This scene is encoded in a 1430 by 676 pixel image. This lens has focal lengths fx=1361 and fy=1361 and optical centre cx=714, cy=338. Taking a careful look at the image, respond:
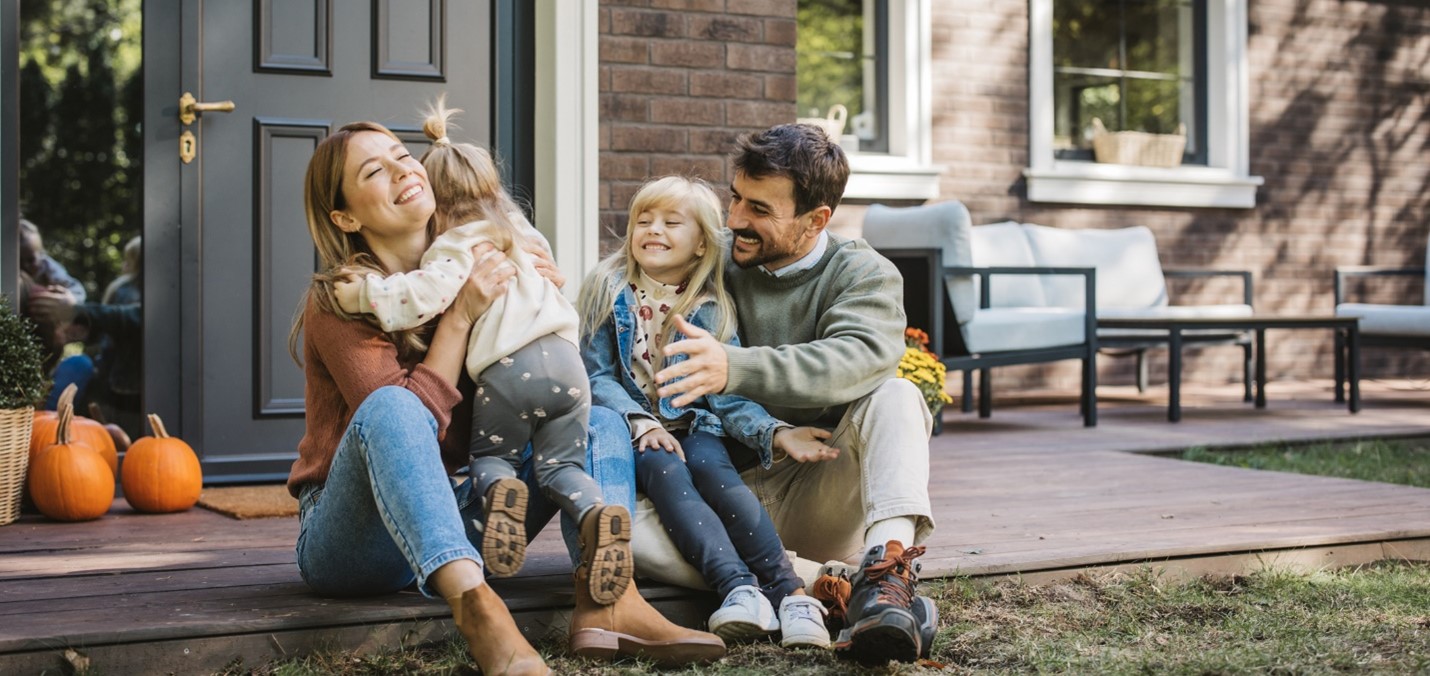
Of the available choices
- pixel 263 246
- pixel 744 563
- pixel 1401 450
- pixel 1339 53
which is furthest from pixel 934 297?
pixel 1339 53

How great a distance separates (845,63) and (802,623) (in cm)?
550

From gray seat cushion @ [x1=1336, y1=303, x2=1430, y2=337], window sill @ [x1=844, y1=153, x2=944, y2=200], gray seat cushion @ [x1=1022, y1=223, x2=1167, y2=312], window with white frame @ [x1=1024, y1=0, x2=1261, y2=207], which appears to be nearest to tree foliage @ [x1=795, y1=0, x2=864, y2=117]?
window sill @ [x1=844, y1=153, x2=944, y2=200]

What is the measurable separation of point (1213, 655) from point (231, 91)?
2885 millimetres

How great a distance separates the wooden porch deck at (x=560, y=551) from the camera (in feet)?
6.44

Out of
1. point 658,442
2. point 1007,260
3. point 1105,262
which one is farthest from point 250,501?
point 1105,262

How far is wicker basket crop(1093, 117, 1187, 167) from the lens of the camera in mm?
7648

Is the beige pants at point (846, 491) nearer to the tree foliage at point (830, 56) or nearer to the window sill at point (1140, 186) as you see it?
the tree foliage at point (830, 56)

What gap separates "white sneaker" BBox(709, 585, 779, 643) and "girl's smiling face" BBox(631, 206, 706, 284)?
22.3 inches

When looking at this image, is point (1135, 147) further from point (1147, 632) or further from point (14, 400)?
point (14, 400)

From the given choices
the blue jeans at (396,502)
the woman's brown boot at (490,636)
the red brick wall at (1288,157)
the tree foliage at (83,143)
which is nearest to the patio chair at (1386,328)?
the red brick wall at (1288,157)

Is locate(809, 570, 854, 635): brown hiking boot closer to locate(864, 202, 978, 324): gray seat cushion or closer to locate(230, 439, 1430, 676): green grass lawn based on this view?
locate(230, 439, 1430, 676): green grass lawn

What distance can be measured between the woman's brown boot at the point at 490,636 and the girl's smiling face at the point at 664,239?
2.28 ft

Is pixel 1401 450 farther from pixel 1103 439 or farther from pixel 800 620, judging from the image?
pixel 800 620

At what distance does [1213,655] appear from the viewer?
2.08 m
